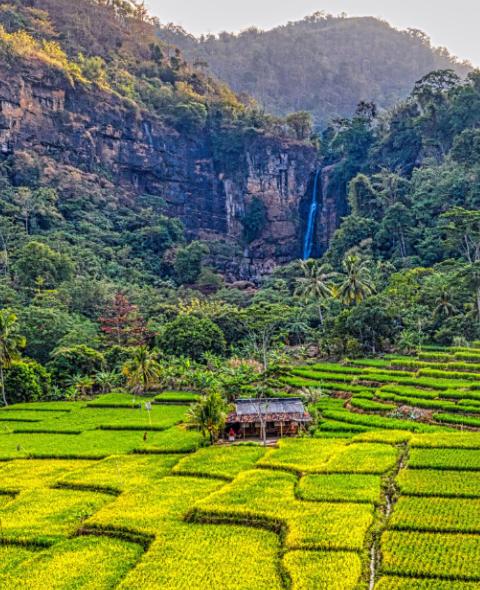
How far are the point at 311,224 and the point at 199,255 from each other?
81.7 feet

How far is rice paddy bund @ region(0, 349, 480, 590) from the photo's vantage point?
2008 centimetres

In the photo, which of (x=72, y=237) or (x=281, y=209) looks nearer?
(x=72, y=237)

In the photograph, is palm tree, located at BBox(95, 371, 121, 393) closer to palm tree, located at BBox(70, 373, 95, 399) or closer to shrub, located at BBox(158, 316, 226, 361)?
palm tree, located at BBox(70, 373, 95, 399)

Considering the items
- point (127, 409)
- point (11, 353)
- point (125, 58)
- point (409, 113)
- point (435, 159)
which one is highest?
point (125, 58)

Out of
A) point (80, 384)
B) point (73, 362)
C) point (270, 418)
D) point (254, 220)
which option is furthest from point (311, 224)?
point (270, 418)

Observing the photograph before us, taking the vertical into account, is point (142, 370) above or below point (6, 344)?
below

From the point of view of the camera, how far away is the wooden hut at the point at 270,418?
3769cm

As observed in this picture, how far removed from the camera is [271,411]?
38.0 meters

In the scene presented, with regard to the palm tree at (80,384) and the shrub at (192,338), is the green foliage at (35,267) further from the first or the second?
the palm tree at (80,384)

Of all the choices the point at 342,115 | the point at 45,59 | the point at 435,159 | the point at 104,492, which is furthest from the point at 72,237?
the point at 342,115

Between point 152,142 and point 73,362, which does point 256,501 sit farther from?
point 152,142

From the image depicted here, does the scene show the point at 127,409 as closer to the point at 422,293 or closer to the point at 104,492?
the point at 104,492

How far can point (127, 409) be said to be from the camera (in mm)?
46750

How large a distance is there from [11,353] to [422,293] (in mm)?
36491
